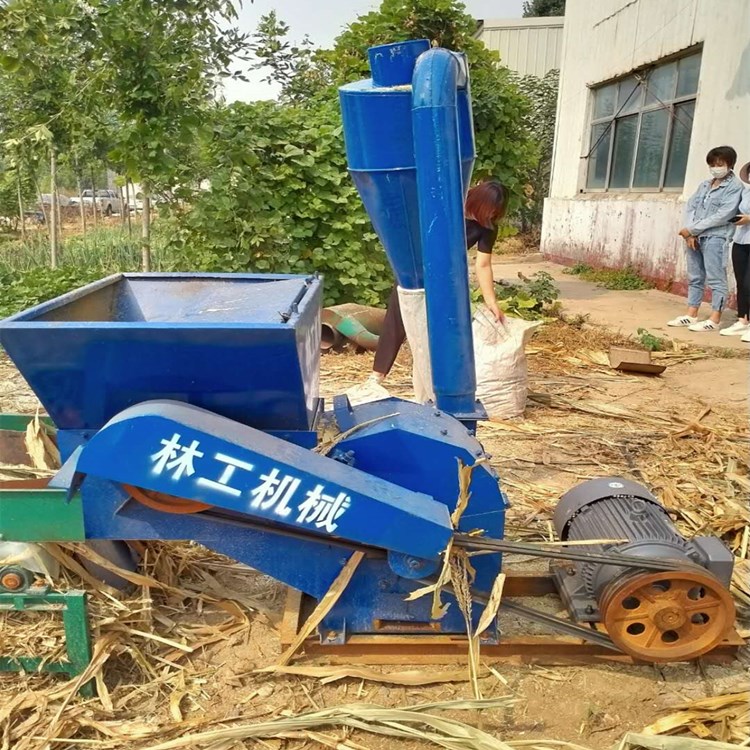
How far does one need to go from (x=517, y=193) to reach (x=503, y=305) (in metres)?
2.07

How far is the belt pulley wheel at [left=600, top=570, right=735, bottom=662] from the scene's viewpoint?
2404 millimetres

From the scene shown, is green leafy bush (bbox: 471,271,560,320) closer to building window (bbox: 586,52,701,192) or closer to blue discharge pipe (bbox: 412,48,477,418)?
building window (bbox: 586,52,701,192)

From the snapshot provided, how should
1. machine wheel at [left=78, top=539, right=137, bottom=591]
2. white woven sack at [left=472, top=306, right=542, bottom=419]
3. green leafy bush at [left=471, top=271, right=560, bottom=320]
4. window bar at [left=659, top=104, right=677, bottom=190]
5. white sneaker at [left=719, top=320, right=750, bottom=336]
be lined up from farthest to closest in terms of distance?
window bar at [left=659, top=104, right=677, bottom=190]
green leafy bush at [left=471, top=271, right=560, bottom=320]
white sneaker at [left=719, top=320, right=750, bottom=336]
white woven sack at [left=472, top=306, right=542, bottom=419]
machine wheel at [left=78, top=539, right=137, bottom=591]

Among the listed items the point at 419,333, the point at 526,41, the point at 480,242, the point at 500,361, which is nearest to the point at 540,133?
the point at 526,41

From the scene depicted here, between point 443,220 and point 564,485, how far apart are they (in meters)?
2.25

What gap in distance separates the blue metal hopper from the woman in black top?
1754mm

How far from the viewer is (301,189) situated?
739 cm

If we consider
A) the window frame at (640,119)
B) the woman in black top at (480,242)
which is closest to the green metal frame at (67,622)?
the woman in black top at (480,242)

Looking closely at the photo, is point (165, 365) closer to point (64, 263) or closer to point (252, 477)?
point (252, 477)

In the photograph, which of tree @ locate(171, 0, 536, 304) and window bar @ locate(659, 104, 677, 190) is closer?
tree @ locate(171, 0, 536, 304)

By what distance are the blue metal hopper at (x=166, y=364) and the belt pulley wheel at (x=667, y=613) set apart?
1220 mm

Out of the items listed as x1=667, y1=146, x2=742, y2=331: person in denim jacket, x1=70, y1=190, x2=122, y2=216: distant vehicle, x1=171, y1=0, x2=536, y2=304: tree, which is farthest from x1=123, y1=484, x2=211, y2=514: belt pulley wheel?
x1=70, y1=190, x2=122, y2=216: distant vehicle

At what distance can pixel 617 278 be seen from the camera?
11.3m

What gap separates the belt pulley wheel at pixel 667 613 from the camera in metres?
2.40
